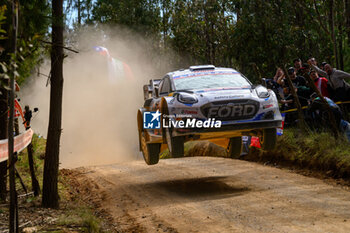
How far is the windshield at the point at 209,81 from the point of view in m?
10.5

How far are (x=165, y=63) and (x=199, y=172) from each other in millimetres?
35015

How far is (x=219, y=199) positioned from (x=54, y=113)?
350 centimetres

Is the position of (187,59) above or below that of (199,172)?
above

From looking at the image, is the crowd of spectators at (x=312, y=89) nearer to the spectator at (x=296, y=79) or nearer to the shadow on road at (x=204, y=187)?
the spectator at (x=296, y=79)

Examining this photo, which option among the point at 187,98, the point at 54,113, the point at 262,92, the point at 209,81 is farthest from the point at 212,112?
the point at 54,113

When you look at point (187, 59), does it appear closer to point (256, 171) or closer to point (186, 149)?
point (186, 149)

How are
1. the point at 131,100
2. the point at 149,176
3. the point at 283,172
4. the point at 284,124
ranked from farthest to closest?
1. the point at 131,100
2. the point at 284,124
3. the point at 149,176
4. the point at 283,172

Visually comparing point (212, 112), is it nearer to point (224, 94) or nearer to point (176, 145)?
point (224, 94)

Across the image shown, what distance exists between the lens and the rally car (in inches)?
371

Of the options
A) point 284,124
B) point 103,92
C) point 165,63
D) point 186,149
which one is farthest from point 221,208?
point 165,63

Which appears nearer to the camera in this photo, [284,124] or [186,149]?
[284,124]

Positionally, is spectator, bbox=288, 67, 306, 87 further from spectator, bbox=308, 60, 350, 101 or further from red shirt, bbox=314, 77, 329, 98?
spectator, bbox=308, 60, 350, 101

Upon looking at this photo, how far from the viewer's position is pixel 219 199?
31.6ft

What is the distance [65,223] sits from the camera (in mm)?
7211
